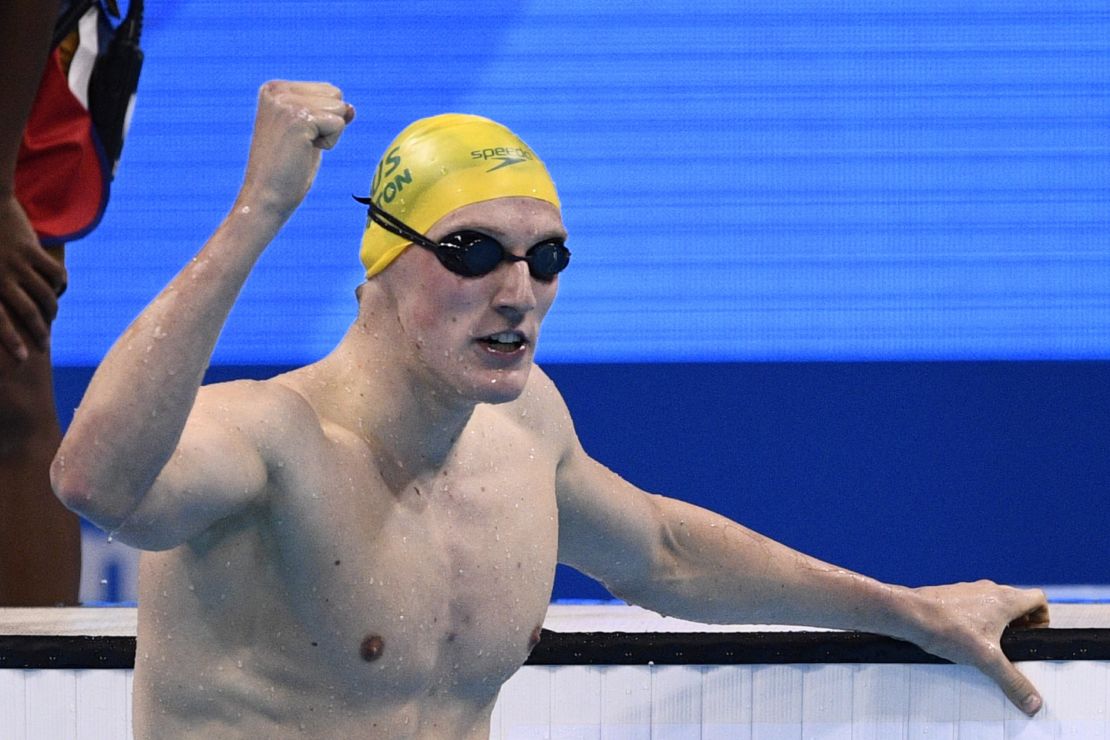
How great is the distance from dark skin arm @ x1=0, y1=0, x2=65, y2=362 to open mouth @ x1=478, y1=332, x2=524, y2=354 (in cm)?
121

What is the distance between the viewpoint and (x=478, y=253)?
1403 mm

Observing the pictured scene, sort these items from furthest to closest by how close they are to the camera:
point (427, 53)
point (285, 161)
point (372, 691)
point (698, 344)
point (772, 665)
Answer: point (427, 53) < point (698, 344) < point (772, 665) < point (372, 691) < point (285, 161)

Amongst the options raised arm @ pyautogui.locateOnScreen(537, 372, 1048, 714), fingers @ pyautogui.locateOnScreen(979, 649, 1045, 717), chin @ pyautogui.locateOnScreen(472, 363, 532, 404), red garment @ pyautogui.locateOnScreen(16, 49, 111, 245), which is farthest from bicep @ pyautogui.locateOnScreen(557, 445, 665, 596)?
red garment @ pyautogui.locateOnScreen(16, 49, 111, 245)

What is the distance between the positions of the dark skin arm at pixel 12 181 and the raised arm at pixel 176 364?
1272 mm

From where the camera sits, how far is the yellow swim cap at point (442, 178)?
A: 1.44 metres

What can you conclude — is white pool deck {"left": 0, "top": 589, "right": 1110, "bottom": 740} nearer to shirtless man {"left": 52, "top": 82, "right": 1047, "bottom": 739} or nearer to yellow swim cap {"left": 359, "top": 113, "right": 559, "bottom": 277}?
shirtless man {"left": 52, "top": 82, "right": 1047, "bottom": 739}

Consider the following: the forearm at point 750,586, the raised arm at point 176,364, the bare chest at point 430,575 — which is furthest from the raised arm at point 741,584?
the raised arm at point 176,364

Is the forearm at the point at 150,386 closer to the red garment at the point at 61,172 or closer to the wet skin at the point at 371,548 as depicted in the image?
the wet skin at the point at 371,548

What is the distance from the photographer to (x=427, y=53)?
4367 mm

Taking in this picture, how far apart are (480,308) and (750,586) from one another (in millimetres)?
600

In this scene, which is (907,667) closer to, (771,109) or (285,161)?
(285,161)

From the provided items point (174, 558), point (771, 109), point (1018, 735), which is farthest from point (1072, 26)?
point (174, 558)

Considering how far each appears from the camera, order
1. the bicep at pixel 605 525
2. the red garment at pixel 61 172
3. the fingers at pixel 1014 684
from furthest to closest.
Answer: the red garment at pixel 61 172, the fingers at pixel 1014 684, the bicep at pixel 605 525

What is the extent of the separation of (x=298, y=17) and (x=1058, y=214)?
2111mm
